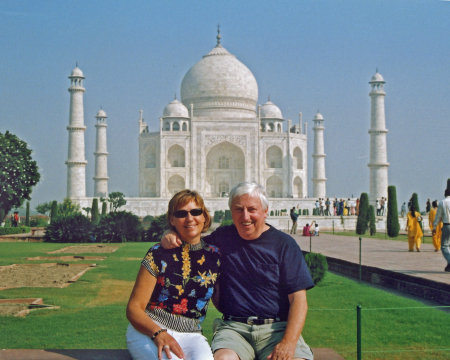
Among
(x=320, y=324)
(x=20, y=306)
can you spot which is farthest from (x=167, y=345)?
(x=20, y=306)

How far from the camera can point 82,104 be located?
91.6 ft

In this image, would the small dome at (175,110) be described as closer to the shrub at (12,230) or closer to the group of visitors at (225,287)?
the shrub at (12,230)

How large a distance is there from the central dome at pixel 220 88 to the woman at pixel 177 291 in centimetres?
2932

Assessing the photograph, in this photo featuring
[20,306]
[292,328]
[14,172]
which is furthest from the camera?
[14,172]

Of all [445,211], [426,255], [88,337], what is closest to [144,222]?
[426,255]

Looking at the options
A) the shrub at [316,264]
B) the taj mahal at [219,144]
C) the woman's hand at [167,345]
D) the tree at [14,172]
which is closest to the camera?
the woman's hand at [167,345]

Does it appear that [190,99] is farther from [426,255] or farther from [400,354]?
[400,354]

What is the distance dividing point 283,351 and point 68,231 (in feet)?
42.5

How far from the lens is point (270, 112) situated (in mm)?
32812

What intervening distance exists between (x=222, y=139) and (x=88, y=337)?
87.3ft

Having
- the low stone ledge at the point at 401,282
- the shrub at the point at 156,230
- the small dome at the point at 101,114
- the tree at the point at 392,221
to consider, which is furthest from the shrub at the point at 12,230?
the small dome at the point at 101,114

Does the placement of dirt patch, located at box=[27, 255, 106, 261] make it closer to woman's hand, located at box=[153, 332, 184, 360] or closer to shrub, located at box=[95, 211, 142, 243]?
shrub, located at box=[95, 211, 142, 243]

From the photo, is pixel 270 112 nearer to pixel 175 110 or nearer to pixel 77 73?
pixel 175 110

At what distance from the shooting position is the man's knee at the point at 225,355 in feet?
8.22
